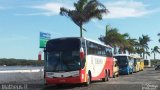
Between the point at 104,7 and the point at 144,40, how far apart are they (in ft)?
292

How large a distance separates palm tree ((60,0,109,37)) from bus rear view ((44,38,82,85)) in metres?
24.9

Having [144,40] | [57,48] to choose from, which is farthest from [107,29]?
[144,40]

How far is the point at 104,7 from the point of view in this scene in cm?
5144

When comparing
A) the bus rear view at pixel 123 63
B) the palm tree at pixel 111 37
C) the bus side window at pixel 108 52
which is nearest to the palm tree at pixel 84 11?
the bus rear view at pixel 123 63

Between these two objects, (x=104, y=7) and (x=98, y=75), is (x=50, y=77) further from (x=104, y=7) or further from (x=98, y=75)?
(x=104, y=7)

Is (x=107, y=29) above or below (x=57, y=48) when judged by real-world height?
above

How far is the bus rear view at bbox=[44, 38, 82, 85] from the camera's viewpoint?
25.6m

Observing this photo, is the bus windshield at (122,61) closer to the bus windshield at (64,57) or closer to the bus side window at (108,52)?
the bus side window at (108,52)

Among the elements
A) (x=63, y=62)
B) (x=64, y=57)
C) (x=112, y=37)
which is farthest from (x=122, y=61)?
(x=63, y=62)

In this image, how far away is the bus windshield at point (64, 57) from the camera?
25.8 meters

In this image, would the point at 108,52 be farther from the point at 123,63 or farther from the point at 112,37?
the point at 112,37

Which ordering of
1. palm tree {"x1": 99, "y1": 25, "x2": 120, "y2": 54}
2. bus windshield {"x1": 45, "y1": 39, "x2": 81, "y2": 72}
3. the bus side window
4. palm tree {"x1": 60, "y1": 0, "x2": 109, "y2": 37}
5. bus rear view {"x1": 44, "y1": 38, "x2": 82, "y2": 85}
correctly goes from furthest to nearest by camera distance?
palm tree {"x1": 99, "y1": 25, "x2": 120, "y2": 54} < palm tree {"x1": 60, "y1": 0, "x2": 109, "y2": 37} < the bus side window < bus windshield {"x1": 45, "y1": 39, "x2": 81, "y2": 72} < bus rear view {"x1": 44, "y1": 38, "x2": 82, "y2": 85}

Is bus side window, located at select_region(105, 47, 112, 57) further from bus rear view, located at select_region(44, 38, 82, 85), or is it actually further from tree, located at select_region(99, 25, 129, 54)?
tree, located at select_region(99, 25, 129, 54)

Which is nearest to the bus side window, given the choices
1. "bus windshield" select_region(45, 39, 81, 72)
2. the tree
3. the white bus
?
the white bus
